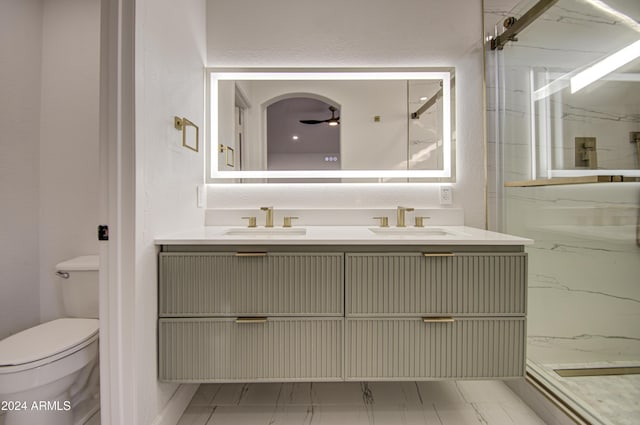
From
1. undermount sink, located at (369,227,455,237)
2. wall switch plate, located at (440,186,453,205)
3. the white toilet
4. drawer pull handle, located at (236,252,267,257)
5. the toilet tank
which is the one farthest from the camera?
wall switch plate, located at (440,186,453,205)

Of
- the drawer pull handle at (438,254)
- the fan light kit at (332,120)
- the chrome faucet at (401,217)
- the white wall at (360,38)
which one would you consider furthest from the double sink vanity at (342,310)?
the fan light kit at (332,120)

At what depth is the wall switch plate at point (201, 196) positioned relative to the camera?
1554mm

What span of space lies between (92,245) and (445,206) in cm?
200

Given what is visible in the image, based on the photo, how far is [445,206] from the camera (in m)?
1.66

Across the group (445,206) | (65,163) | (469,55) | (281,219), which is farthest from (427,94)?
(65,163)

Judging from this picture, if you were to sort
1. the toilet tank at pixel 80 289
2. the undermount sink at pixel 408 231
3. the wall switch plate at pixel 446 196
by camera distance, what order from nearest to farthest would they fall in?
the toilet tank at pixel 80 289 → the undermount sink at pixel 408 231 → the wall switch plate at pixel 446 196

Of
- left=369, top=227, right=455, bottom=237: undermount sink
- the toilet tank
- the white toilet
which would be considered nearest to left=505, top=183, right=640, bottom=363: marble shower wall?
left=369, top=227, right=455, bottom=237: undermount sink

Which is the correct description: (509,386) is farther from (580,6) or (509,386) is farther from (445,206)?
(580,6)

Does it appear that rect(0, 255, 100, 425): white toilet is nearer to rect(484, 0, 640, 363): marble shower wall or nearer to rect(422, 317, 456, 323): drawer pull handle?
rect(422, 317, 456, 323): drawer pull handle

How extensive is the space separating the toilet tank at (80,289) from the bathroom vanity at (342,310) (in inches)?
22.0

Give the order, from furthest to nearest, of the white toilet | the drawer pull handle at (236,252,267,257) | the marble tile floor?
1. the marble tile floor
2. the drawer pull handle at (236,252,267,257)
3. the white toilet

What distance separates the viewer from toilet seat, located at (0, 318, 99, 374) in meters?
0.97

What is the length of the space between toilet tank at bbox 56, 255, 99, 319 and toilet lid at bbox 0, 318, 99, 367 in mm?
76

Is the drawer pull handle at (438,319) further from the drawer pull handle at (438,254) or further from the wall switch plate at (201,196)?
the wall switch plate at (201,196)
